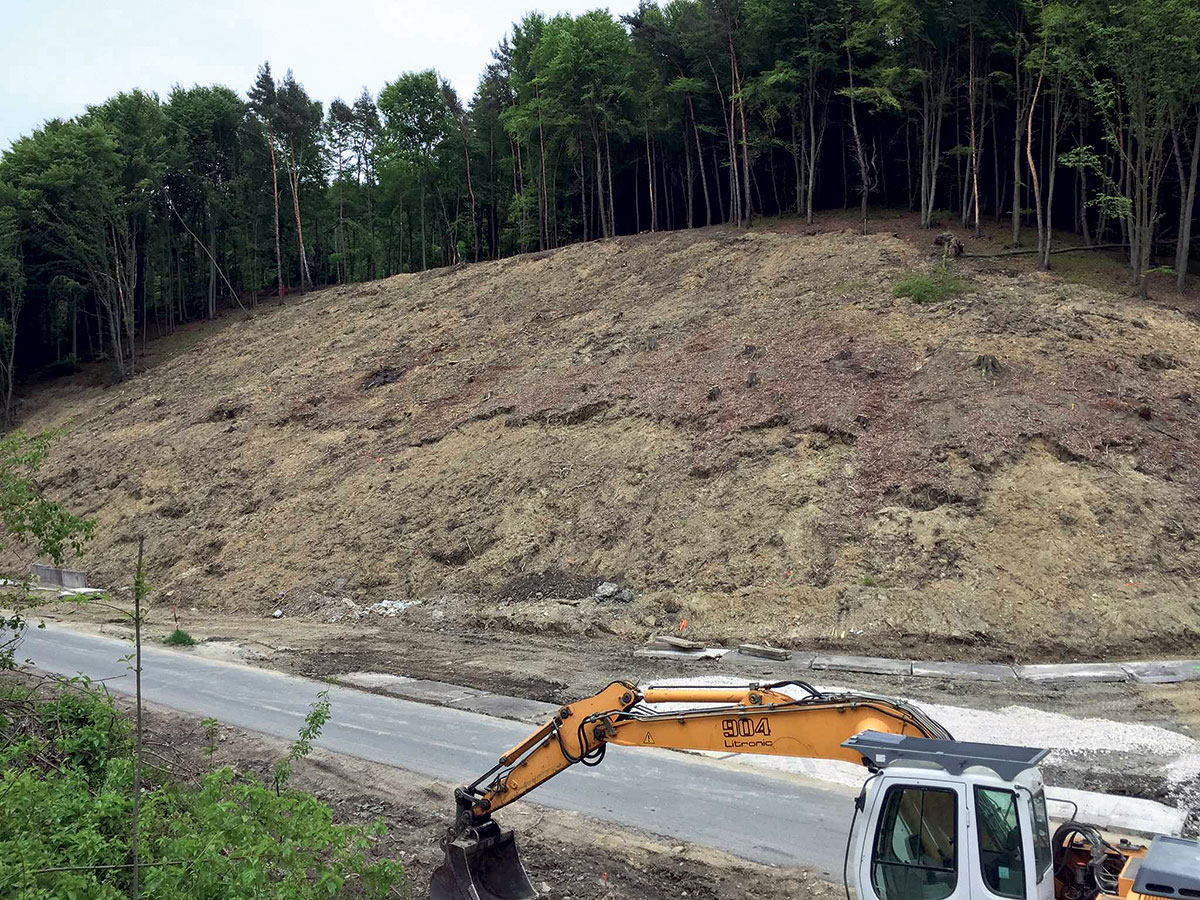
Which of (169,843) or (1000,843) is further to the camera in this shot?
(169,843)

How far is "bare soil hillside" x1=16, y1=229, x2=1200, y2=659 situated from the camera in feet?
56.1

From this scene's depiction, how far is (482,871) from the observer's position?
7133 millimetres

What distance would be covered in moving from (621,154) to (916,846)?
155 feet

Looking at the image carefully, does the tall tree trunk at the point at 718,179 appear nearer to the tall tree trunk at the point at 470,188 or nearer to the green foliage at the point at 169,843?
the tall tree trunk at the point at 470,188

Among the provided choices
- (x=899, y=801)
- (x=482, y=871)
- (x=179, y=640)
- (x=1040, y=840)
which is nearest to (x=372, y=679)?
(x=179, y=640)

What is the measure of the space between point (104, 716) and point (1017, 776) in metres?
8.72

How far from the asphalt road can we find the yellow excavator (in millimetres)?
2530

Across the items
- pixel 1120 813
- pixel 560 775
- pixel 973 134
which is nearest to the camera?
pixel 1120 813

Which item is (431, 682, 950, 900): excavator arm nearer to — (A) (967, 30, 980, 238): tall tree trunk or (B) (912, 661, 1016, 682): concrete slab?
(B) (912, 661, 1016, 682): concrete slab

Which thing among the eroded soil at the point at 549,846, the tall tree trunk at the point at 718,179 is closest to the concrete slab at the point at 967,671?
the eroded soil at the point at 549,846

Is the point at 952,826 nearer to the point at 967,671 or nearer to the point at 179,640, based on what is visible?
the point at 967,671

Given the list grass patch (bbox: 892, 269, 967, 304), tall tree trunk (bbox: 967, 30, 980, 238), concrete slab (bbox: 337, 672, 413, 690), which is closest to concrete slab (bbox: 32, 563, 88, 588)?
concrete slab (bbox: 337, 672, 413, 690)

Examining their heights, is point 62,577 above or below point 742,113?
below

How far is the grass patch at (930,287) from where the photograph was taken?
1014 inches
